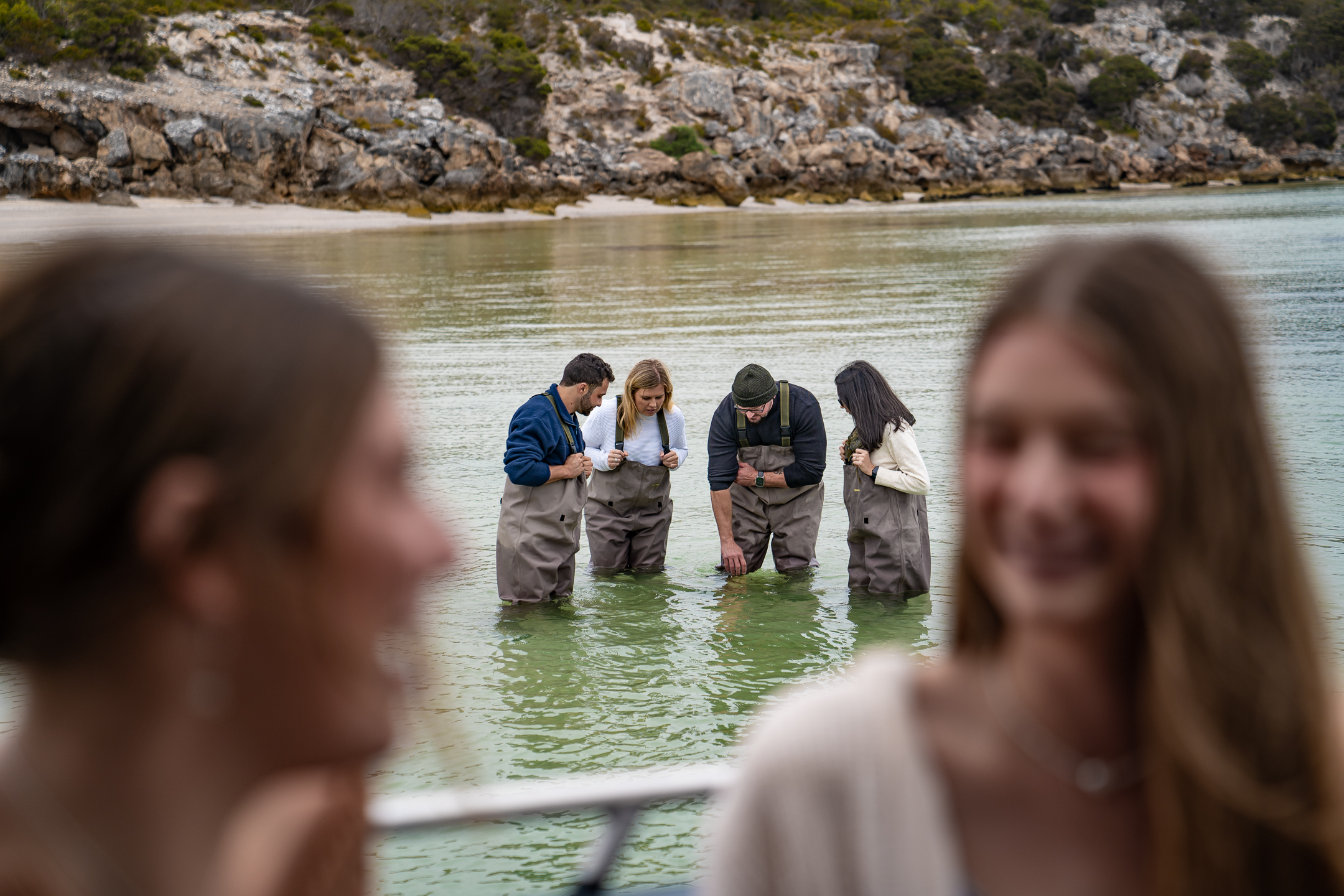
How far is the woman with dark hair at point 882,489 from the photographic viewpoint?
7281mm

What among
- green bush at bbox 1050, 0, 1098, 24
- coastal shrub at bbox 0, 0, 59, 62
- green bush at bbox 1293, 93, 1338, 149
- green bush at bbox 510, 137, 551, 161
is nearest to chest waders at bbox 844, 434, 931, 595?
coastal shrub at bbox 0, 0, 59, 62

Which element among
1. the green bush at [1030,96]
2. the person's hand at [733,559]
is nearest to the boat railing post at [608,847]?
the person's hand at [733,559]

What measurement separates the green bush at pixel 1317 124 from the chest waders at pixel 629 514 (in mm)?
121891

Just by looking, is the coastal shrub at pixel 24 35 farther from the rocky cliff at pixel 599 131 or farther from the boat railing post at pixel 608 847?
the boat railing post at pixel 608 847

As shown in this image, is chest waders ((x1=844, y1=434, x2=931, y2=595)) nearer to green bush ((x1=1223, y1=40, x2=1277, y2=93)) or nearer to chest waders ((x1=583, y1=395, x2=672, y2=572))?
chest waders ((x1=583, y1=395, x2=672, y2=572))

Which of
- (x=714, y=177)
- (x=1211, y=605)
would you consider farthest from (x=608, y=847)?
(x=714, y=177)

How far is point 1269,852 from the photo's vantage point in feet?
3.84

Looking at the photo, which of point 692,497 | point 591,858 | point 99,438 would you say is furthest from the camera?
point 692,497

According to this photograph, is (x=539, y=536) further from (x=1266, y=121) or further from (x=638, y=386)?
(x=1266, y=121)

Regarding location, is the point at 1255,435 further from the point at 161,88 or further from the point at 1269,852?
the point at 161,88

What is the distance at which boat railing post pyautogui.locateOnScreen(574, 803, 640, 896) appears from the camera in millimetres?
1883

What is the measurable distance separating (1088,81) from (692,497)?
395 ft

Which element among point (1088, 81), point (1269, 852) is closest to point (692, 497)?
point (1269, 852)

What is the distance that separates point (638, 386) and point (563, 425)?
61cm
